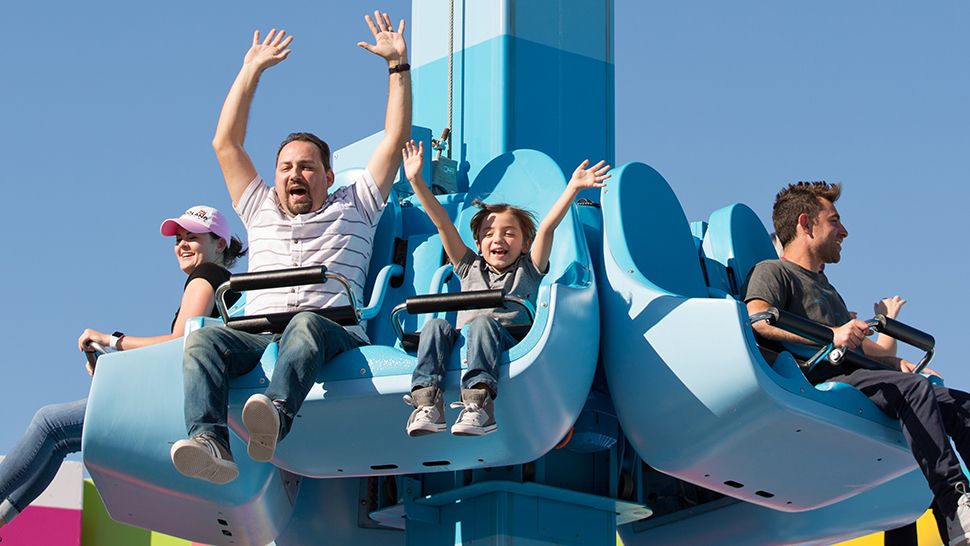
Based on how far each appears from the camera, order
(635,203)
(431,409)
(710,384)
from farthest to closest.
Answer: (635,203) < (710,384) < (431,409)

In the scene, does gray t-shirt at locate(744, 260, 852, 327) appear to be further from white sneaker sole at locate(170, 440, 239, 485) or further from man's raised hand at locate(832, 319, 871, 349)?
white sneaker sole at locate(170, 440, 239, 485)

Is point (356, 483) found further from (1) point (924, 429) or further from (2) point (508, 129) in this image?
(1) point (924, 429)

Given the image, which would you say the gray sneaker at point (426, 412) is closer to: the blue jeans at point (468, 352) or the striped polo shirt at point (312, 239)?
the blue jeans at point (468, 352)

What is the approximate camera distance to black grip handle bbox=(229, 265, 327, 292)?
7594 mm

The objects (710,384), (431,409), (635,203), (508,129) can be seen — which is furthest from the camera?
(508,129)

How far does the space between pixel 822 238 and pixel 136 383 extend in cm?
331

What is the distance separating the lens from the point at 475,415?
730cm

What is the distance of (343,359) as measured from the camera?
777cm

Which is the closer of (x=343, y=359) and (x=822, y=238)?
(x=343, y=359)

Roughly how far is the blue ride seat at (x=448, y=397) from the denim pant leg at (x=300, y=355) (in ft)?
0.33

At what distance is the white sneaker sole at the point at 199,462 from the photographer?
717 cm

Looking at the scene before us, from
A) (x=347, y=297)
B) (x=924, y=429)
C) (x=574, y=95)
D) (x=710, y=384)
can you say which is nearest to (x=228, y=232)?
(x=347, y=297)

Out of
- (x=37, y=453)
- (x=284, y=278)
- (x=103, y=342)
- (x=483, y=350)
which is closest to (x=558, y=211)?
(x=483, y=350)

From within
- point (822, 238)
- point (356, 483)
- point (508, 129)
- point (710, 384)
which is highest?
point (508, 129)
